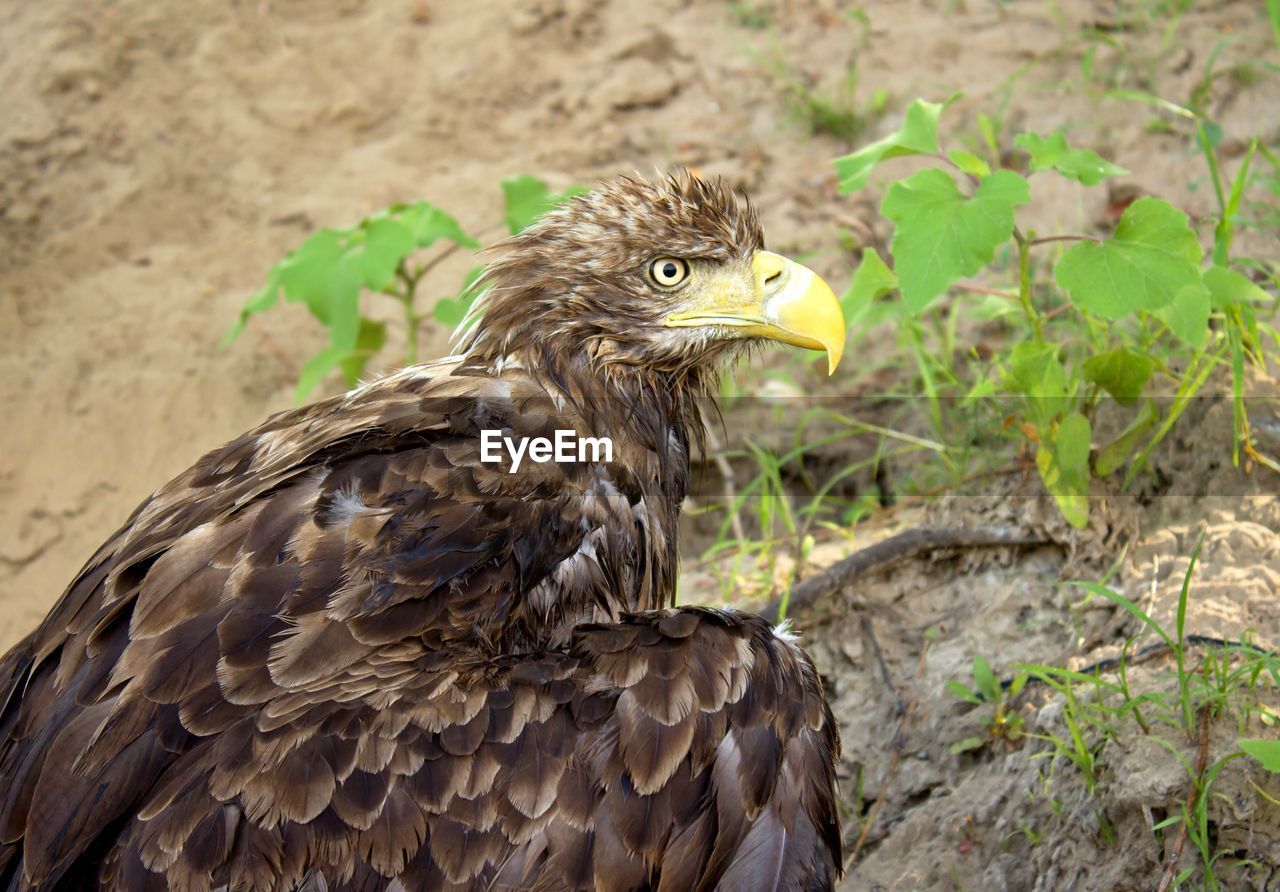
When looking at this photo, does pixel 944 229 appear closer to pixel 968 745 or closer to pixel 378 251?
pixel 968 745

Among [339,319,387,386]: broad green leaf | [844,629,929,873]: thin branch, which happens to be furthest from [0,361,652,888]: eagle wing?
[339,319,387,386]: broad green leaf

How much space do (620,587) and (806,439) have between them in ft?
6.97

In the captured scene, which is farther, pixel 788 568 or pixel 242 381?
pixel 242 381

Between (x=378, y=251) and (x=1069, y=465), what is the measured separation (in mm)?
2383

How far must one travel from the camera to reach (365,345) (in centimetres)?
498

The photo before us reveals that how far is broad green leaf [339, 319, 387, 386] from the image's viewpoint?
16.3ft

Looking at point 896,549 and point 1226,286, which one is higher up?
point 1226,286

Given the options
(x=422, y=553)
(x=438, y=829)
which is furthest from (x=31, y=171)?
(x=438, y=829)

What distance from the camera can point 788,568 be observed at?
4102 mm

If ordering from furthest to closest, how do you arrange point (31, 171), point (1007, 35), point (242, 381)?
point (31, 171) < point (1007, 35) < point (242, 381)

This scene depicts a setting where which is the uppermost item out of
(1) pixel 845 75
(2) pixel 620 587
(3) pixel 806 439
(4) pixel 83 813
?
(4) pixel 83 813

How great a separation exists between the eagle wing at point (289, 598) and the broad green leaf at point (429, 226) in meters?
1.76

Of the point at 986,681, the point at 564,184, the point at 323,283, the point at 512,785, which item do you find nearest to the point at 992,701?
the point at 986,681

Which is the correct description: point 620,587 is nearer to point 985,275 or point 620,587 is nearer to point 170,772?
point 170,772
